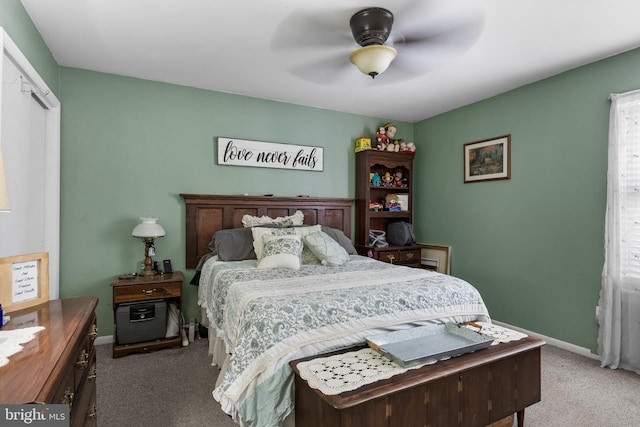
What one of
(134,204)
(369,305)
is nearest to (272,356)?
(369,305)

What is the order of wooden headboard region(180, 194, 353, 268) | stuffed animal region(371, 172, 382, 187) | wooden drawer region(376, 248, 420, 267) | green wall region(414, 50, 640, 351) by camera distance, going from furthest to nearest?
1. stuffed animal region(371, 172, 382, 187)
2. wooden drawer region(376, 248, 420, 267)
3. wooden headboard region(180, 194, 353, 268)
4. green wall region(414, 50, 640, 351)

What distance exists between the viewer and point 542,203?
322cm

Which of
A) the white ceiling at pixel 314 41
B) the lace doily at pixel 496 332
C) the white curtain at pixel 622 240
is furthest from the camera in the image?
the white curtain at pixel 622 240

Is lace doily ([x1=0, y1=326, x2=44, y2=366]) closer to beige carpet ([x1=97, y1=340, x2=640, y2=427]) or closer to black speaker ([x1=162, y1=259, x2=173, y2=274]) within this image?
beige carpet ([x1=97, y1=340, x2=640, y2=427])

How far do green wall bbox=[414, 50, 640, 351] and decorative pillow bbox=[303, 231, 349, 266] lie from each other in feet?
5.94

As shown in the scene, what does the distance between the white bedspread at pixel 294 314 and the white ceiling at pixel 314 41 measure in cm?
174

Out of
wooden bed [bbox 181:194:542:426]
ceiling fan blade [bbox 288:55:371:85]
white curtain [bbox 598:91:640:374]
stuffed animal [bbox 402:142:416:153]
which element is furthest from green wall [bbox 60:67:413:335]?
white curtain [bbox 598:91:640:374]

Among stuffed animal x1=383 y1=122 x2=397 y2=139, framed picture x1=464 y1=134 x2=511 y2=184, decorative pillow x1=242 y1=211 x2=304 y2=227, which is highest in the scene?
stuffed animal x1=383 y1=122 x2=397 y2=139

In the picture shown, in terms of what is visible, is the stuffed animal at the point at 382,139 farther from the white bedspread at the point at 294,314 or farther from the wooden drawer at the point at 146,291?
the wooden drawer at the point at 146,291

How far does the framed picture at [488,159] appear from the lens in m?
3.56

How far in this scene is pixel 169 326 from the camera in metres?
3.08

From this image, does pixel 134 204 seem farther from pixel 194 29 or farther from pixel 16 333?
pixel 16 333

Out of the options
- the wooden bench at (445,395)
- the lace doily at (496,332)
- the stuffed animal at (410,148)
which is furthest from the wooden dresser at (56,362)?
the stuffed animal at (410,148)

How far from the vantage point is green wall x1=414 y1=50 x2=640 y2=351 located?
2.84m
